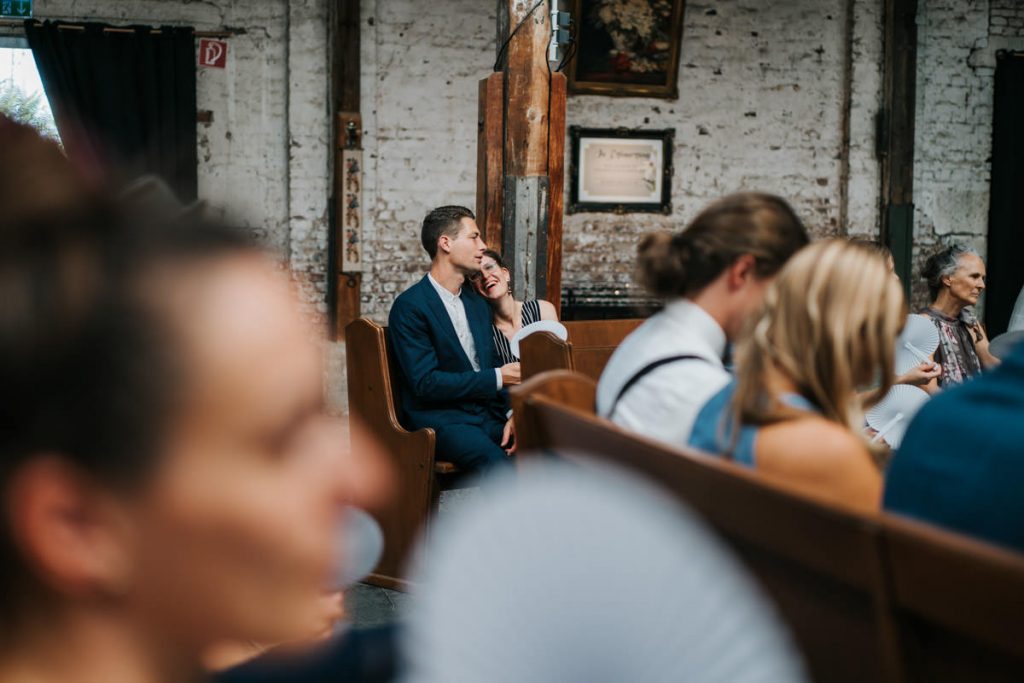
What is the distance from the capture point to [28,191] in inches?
18.6

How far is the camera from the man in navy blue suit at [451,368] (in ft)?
Answer: 12.7

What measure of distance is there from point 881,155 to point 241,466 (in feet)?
27.4

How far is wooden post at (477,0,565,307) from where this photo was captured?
4.69 metres

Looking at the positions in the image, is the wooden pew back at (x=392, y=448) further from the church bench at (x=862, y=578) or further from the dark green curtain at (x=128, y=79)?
the dark green curtain at (x=128, y=79)

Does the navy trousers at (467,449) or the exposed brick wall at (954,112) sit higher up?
the exposed brick wall at (954,112)

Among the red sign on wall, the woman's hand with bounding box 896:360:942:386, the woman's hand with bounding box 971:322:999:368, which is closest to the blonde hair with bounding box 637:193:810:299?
the woman's hand with bounding box 896:360:942:386

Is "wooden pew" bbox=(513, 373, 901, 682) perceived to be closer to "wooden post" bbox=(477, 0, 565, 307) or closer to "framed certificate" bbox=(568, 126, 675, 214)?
"wooden post" bbox=(477, 0, 565, 307)

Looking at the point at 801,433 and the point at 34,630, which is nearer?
the point at 34,630

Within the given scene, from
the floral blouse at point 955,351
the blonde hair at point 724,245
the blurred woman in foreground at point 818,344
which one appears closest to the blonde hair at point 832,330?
the blurred woman in foreground at point 818,344

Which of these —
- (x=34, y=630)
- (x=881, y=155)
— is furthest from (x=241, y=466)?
(x=881, y=155)

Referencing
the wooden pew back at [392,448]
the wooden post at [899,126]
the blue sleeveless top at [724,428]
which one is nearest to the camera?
the blue sleeveless top at [724,428]

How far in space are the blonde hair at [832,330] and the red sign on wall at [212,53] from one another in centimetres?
653

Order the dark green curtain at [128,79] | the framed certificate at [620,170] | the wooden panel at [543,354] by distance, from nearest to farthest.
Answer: the wooden panel at [543,354] → the dark green curtain at [128,79] → the framed certificate at [620,170]

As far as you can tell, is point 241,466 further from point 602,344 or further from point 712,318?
point 602,344
